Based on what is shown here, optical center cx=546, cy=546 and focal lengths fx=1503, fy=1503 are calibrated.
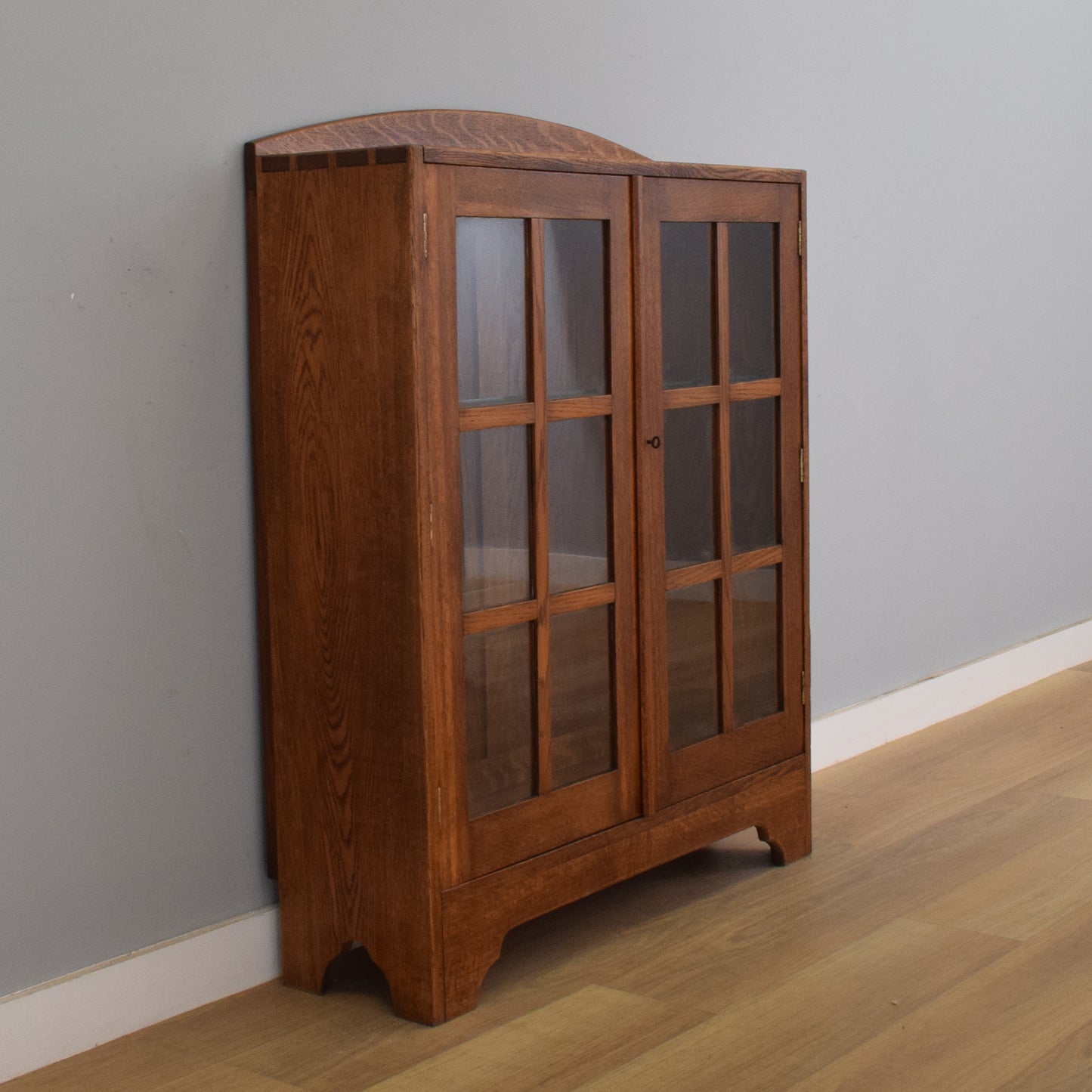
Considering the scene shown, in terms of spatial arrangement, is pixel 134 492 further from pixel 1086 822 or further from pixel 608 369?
pixel 1086 822

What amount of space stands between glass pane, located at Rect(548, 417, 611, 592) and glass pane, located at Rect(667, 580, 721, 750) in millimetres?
209

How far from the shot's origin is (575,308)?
92.0 inches

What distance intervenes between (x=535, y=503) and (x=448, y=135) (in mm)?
686

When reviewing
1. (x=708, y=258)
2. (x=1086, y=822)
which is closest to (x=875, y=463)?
(x=1086, y=822)

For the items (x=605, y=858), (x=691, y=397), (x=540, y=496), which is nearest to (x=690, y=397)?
(x=691, y=397)

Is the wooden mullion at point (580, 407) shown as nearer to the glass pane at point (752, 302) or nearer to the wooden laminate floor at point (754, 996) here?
the glass pane at point (752, 302)

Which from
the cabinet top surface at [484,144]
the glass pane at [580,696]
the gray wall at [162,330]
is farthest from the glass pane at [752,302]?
the glass pane at [580,696]

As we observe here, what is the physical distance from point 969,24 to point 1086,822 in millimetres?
2083

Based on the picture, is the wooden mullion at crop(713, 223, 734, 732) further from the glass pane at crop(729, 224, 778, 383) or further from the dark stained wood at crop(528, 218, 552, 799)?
the dark stained wood at crop(528, 218, 552, 799)

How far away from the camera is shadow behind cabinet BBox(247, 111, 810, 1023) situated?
214 cm

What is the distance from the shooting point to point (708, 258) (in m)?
2.57

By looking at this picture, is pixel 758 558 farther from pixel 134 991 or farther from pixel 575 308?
pixel 134 991

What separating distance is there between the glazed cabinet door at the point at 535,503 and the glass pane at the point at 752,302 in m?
0.28

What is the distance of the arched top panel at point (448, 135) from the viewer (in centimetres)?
231
